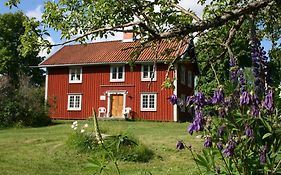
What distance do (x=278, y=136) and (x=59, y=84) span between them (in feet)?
115

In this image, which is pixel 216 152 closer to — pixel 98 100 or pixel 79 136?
pixel 79 136

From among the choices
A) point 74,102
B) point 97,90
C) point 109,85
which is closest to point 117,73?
point 109,85

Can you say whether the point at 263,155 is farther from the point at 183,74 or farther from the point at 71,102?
the point at 71,102

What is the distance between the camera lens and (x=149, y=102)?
3362 centimetres

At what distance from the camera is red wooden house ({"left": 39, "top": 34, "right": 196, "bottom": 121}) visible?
33.4m

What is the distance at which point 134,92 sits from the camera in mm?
34344

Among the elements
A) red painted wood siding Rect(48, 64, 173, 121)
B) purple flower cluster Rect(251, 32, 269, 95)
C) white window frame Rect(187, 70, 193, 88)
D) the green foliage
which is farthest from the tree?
purple flower cluster Rect(251, 32, 269, 95)

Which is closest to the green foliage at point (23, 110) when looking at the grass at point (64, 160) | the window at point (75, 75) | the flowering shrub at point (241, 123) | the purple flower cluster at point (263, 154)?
the window at point (75, 75)

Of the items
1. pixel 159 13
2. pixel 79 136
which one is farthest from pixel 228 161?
pixel 79 136

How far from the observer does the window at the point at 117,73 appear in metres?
35.2

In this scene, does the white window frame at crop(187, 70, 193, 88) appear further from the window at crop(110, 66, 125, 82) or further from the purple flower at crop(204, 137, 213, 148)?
the purple flower at crop(204, 137, 213, 148)

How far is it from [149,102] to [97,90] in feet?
14.9

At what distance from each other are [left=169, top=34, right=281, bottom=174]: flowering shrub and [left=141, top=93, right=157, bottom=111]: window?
2957 centimetres

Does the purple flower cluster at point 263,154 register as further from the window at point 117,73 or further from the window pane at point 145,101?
the window at point 117,73
